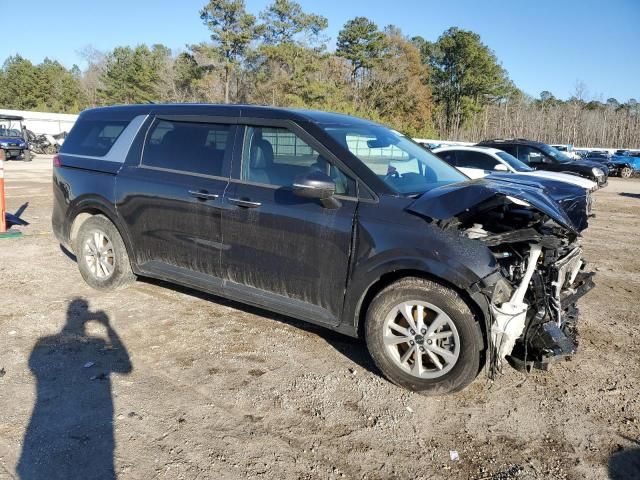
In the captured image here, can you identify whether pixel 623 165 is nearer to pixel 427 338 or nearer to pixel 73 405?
pixel 427 338

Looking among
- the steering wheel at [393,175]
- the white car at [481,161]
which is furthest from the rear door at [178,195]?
the white car at [481,161]

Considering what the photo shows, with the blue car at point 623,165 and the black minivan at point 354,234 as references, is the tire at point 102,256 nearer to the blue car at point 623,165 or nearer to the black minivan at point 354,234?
the black minivan at point 354,234

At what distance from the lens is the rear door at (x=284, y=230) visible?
12.2ft

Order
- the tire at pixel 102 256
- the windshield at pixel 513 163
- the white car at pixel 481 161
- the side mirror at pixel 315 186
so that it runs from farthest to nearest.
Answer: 1. the windshield at pixel 513 163
2. the white car at pixel 481 161
3. the tire at pixel 102 256
4. the side mirror at pixel 315 186

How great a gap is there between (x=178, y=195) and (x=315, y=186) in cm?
151

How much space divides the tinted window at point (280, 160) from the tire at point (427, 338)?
2.75ft

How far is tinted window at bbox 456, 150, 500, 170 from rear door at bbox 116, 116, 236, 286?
9632 mm

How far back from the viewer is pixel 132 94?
6209 cm

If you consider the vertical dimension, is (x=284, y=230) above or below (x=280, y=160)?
below

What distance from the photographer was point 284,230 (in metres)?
3.90

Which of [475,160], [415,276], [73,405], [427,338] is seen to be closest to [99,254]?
[73,405]

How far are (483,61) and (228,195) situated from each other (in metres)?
72.2

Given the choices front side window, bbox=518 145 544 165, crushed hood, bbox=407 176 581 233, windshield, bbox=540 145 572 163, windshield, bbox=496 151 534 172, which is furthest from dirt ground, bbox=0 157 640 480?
windshield, bbox=540 145 572 163

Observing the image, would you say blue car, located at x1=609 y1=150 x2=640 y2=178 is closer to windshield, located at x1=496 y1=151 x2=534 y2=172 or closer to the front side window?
the front side window
